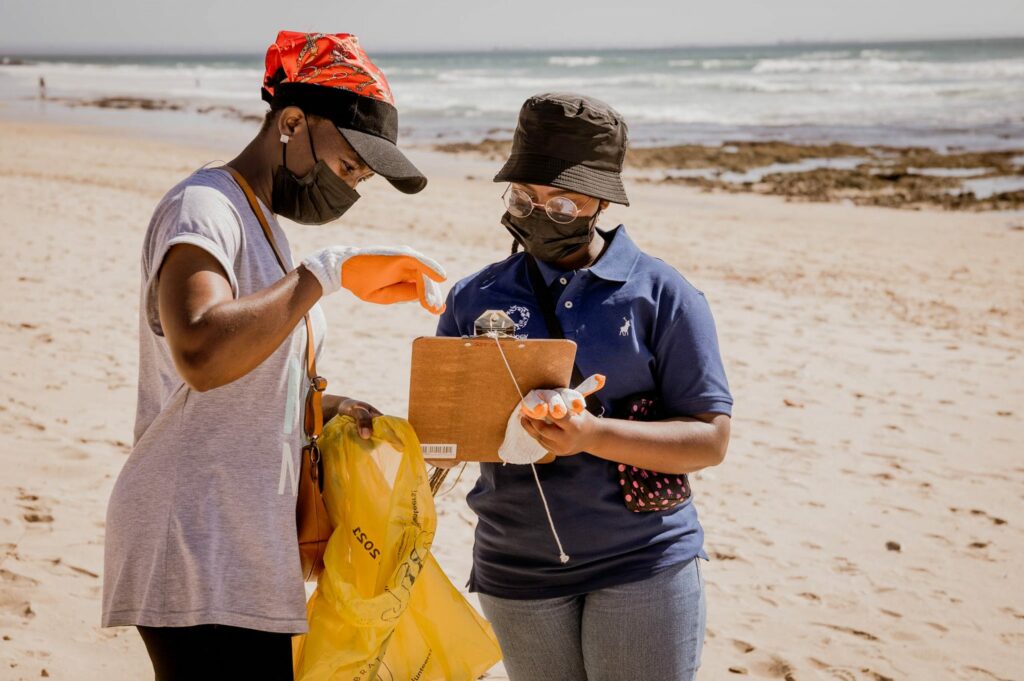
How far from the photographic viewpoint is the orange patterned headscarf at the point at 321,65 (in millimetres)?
2080

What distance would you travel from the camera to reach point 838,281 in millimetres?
11438

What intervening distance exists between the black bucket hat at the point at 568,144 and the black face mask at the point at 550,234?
0.09 metres

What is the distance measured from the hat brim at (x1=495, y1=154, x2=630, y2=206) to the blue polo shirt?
132 millimetres

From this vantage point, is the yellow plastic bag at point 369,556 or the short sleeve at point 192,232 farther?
the yellow plastic bag at point 369,556

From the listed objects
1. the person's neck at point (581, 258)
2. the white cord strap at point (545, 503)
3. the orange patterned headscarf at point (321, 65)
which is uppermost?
the orange patterned headscarf at point (321, 65)

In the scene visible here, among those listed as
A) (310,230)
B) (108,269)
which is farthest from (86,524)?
(310,230)

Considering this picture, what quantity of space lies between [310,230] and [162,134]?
18.7 m

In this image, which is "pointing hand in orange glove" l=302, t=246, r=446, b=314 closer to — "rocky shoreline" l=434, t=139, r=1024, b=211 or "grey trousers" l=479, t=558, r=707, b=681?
"grey trousers" l=479, t=558, r=707, b=681

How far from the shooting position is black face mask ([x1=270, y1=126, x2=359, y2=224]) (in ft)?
6.77

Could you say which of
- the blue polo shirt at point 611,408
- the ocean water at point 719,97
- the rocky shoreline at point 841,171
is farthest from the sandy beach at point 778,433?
the ocean water at point 719,97

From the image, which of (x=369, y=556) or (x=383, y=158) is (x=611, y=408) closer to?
(x=369, y=556)

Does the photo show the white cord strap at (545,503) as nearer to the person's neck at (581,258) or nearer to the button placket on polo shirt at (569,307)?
the button placket on polo shirt at (569,307)

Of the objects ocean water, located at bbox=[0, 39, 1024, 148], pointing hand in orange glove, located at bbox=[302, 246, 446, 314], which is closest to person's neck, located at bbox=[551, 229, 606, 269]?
pointing hand in orange glove, located at bbox=[302, 246, 446, 314]

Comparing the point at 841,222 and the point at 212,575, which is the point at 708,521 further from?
the point at 841,222
